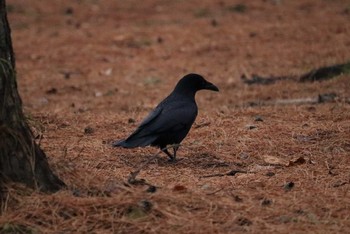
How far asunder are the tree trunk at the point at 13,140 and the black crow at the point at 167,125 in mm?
1525

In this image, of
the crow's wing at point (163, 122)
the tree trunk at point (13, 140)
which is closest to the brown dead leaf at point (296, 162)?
the crow's wing at point (163, 122)

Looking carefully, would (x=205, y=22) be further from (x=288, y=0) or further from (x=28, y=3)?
(x=28, y=3)

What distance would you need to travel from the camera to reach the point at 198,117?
8.79 meters

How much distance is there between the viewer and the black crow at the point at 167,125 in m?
6.74

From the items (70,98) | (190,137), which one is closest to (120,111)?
(70,98)

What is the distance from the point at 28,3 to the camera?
19.8 m

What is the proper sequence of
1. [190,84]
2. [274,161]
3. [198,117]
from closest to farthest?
1. [274,161]
2. [190,84]
3. [198,117]

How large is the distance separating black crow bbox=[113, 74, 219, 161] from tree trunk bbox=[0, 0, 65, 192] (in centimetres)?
152

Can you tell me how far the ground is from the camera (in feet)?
16.3

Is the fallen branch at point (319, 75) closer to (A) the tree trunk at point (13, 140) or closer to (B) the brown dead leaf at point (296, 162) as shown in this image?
(B) the brown dead leaf at point (296, 162)

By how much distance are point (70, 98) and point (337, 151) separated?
5.35 metres

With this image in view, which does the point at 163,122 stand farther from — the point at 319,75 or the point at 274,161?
the point at 319,75

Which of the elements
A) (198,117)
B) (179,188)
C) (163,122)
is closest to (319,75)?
(198,117)

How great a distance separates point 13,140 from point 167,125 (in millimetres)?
2103
